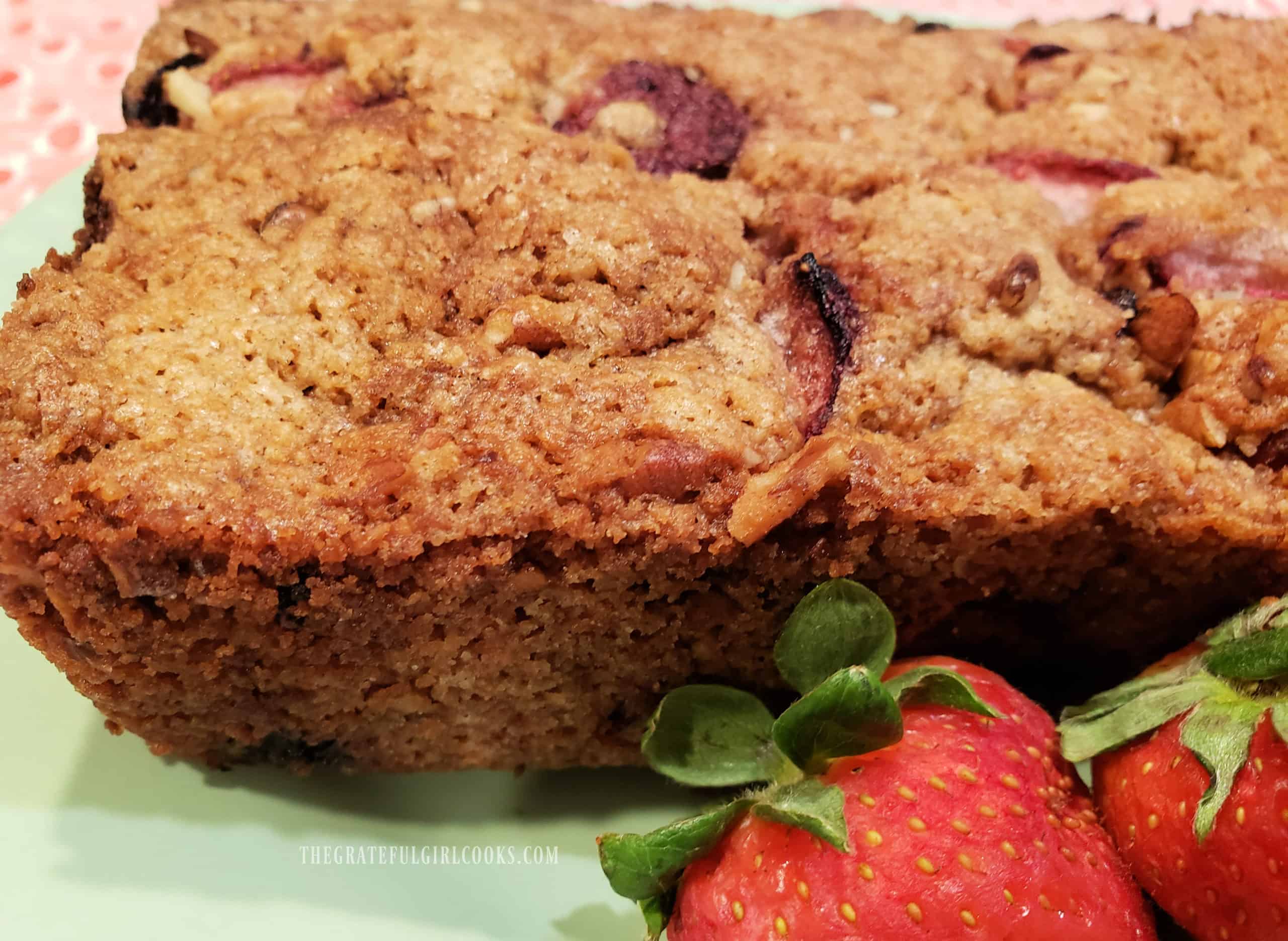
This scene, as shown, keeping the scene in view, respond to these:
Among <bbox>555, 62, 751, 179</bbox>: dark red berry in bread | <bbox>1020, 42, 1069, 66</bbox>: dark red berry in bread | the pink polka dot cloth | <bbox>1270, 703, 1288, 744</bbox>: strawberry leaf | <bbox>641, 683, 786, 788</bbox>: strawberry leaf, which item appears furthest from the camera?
the pink polka dot cloth

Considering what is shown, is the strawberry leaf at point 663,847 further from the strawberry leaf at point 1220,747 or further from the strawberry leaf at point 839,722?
the strawberry leaf at point 1220,747

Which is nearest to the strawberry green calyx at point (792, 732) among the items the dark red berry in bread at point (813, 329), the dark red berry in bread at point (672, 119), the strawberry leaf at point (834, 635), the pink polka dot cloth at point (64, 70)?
the strawberry leaf at point (834, 635)

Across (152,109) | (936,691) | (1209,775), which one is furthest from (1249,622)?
(152,109)

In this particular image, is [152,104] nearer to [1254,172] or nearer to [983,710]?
[983,710]

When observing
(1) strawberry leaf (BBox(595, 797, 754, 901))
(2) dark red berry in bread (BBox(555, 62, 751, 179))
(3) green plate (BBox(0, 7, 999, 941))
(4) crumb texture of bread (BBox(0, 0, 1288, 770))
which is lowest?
(3) green plate (BBox(0, 7, 999, 941))

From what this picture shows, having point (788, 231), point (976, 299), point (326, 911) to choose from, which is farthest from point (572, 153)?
point (326, 911)

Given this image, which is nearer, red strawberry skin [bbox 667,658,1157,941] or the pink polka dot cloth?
red strawberry skin [bbox 667,658,1157,941]

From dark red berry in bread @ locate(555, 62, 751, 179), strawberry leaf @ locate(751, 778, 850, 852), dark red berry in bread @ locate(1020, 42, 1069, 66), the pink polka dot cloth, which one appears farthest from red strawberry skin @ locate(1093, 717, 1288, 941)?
the pink polka dot cloth

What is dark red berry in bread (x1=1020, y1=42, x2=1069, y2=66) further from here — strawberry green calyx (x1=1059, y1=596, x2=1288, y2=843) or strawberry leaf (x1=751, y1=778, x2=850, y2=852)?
strawberry leaf (x1=751, y1=778, x2=850, y2=852)
